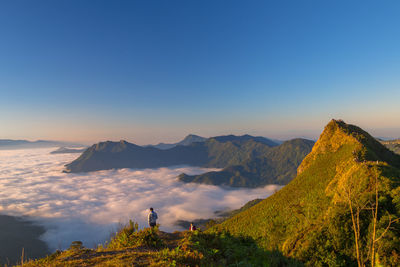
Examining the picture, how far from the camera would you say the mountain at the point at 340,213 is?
12.6m

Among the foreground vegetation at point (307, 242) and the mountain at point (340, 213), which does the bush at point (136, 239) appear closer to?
the foreground vegetation at point (307, 242)

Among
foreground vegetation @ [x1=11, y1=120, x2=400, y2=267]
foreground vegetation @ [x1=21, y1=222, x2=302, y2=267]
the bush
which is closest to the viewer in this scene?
foreground vegetation @ [x1=21, y1=222, x2=302, y2=267]

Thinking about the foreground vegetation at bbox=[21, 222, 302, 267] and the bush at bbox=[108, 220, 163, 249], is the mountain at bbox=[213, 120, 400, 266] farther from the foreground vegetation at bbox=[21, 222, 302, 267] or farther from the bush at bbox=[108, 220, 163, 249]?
the bush at bbox=[108, 220, 163, 249]

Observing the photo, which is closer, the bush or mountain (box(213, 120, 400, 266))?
mountain (box(213, 120, 400, 266))

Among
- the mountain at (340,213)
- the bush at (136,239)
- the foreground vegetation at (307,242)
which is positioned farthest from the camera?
the bush at (136,239)

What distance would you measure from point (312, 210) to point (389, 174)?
396 inches

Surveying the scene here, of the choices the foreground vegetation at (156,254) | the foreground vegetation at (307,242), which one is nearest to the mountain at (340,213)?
the foreground vegetation at (307,242)

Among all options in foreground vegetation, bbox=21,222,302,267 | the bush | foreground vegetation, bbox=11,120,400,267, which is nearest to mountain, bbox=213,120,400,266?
foreground vegetation, bbox=11,120,400,267

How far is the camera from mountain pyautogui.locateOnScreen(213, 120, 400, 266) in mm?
12609

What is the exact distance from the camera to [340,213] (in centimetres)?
1644

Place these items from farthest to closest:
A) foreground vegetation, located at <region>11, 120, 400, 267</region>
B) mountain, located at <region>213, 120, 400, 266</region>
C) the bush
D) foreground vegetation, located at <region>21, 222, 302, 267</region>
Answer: the bush
mountain, located at <region>213, 120, 400, 266</region>
foreground vegetation, located at <region>11, 120, 400, 267</region>
foreground vegetation, located at <region>21, 222, 302, 267</region>

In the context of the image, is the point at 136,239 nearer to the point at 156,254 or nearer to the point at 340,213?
the point at 156,254

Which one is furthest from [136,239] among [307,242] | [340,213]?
[340,213]

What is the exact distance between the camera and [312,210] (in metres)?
27.9
